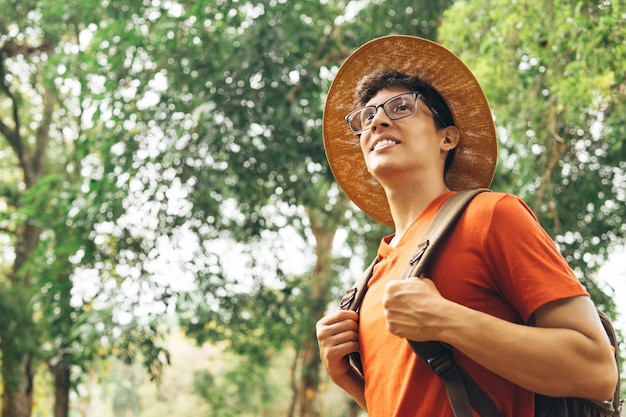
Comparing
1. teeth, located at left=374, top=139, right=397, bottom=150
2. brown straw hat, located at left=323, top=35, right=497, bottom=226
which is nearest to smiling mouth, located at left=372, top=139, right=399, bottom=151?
teeth, located at left=374, top=139, right=397, bottom=150

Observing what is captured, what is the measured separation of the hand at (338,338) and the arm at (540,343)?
0.33 metres

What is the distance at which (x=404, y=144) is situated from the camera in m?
1.52

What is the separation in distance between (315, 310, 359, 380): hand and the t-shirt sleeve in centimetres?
39

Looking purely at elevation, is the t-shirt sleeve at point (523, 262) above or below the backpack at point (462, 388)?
above

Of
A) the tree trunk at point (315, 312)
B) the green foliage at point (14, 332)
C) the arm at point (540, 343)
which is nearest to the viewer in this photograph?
the arm at point (540, 343)

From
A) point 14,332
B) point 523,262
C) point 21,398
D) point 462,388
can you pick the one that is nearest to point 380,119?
point 523,262

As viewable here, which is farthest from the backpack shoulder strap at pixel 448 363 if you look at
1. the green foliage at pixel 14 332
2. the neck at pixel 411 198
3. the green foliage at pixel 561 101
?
the green foliage at pixel 14 332

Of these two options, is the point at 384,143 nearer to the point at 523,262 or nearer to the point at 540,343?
the point at 523,262

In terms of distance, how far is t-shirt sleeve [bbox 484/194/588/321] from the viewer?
1160 millimetres

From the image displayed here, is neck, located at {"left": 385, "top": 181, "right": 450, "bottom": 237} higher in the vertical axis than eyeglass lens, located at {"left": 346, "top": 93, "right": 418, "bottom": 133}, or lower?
lower

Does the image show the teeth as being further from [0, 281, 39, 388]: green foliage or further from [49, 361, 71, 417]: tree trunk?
[49, 361, 71, 417]: tree trunk

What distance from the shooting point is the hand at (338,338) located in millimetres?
1498

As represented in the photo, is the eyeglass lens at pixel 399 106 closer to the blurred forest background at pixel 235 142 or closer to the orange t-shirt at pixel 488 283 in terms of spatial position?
the orange t-shirt at pixel 488 283

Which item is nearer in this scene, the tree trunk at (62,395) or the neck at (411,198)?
the neck at (411,198)
